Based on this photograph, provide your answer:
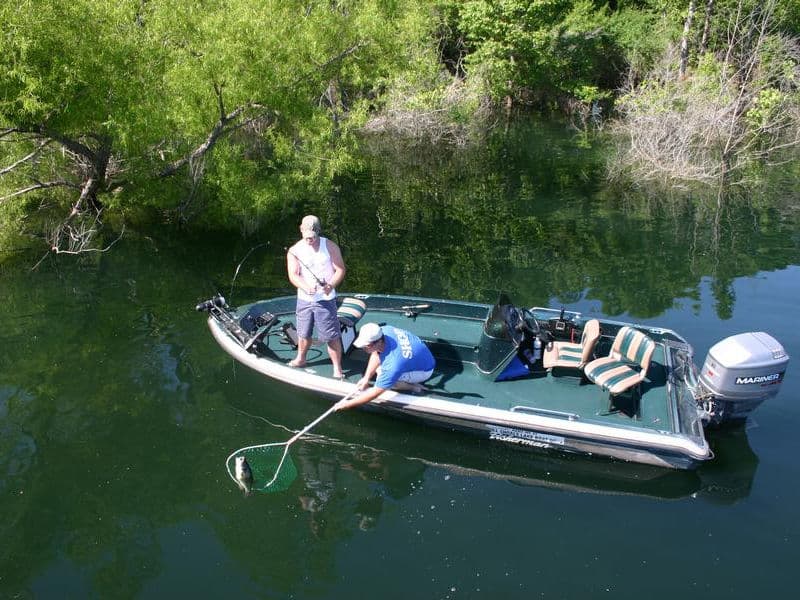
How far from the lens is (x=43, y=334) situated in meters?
10.2

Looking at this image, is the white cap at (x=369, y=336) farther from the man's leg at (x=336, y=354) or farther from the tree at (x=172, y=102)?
the tree at (x=172, y=102)

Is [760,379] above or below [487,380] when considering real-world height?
above

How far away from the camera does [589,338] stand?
7.68 meters

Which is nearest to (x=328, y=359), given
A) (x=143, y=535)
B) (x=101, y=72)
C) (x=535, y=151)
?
(x=143, y=535)

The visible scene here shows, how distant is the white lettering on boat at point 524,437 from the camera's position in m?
7.16

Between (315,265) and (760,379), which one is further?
(315,265)

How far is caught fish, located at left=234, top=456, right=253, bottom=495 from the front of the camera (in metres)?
6.77

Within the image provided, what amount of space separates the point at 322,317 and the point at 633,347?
11.7 ft

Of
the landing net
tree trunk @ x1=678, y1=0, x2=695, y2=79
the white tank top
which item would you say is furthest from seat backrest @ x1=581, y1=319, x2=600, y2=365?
tree trunk @ x1=678, y1=0, x2=695, y2=79

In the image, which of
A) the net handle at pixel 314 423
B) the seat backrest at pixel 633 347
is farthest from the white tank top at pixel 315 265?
the seat backrest at pixel 633 347

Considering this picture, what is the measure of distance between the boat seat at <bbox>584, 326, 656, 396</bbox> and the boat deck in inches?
10.4

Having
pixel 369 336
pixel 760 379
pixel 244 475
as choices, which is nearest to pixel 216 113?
pixel 369 336

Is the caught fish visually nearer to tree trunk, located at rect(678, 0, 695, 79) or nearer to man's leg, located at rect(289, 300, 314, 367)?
man's leg, located at rect(289, 300, 314, 367)

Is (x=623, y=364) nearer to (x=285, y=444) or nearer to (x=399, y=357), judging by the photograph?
(x=399, y=357)
